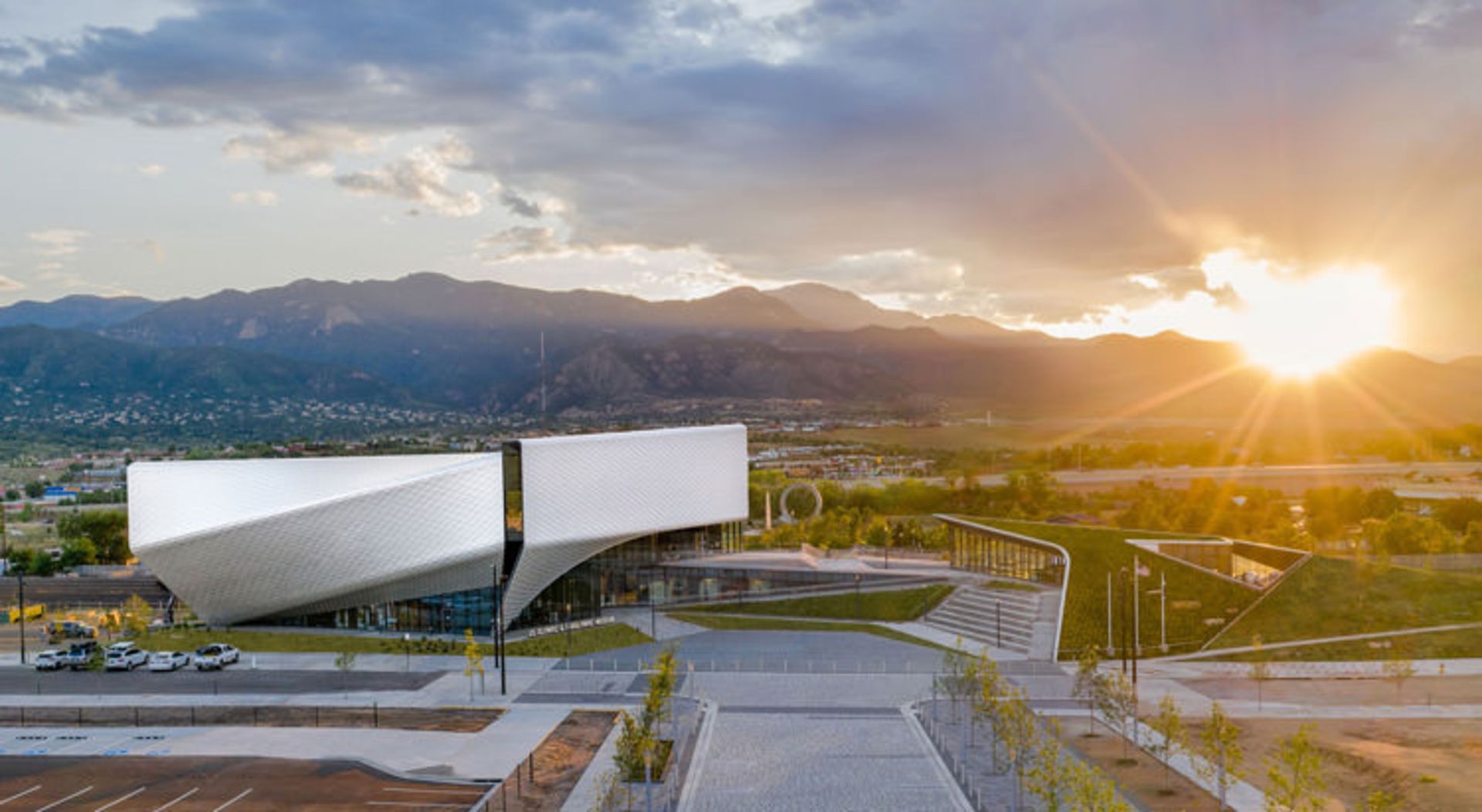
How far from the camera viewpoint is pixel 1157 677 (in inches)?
1483

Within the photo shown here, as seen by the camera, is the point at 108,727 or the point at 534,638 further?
the point at 534,638

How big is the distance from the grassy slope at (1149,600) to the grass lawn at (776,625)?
755cm

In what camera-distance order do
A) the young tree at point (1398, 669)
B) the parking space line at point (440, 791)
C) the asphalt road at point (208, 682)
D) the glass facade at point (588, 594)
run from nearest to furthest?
1. the parking space line at point (440, 791)
2. the young tree at point (1398, 669)
3. the asphalt road at point (208, 682)
4. the glass facade at point (588, 594)

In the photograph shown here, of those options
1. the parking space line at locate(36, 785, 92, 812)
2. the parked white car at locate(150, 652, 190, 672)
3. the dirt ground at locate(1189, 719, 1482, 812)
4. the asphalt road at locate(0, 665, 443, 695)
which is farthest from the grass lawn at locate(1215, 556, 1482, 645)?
the parked white car at locate(150, 652, 190, 672)

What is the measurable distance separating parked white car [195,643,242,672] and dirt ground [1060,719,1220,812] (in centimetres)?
3188

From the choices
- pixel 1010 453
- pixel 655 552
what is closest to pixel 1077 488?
pixel 1010 453

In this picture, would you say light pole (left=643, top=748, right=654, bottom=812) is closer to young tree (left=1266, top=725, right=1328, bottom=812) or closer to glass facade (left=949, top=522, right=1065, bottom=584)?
young tree (left=1266, top=725, right=1328, bottom=812)

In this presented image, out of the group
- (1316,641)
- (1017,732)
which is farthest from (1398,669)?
(1017,732)

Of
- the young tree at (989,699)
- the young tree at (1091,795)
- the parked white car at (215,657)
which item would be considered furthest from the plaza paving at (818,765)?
the parked white car at (215,657)

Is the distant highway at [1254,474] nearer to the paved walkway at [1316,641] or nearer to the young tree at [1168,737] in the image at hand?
the paved walkway at [1316,641]

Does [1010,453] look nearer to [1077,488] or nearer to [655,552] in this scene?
[1077,488]

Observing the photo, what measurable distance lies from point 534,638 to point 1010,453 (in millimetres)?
130722

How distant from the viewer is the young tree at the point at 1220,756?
23734 millimetres

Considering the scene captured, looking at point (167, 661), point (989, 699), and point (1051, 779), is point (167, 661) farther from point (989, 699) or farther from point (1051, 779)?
point (1051, 779)
